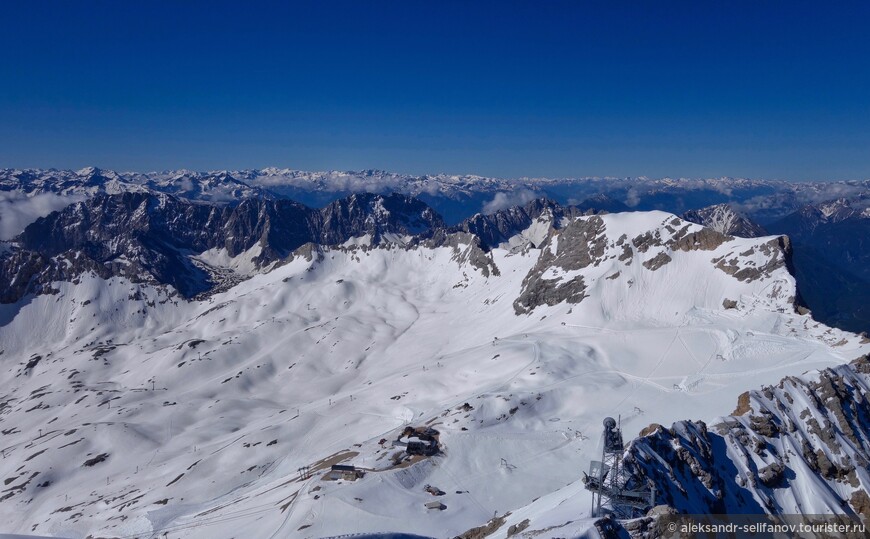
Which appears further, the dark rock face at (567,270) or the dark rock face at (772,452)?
the dark rock face at (567,270)

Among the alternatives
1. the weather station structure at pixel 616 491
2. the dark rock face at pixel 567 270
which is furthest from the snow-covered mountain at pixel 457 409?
the weather station structure at pixel 616 491

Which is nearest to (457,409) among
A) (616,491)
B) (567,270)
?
(616,491)

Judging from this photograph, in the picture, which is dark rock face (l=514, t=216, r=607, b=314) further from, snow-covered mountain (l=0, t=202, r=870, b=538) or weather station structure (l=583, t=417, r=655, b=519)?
weather station structure (l=583, t=417, r=655, b=519)

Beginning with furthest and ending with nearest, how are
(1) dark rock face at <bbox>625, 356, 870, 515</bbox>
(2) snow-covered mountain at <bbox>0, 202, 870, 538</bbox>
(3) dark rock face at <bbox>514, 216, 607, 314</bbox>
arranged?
(3) dark rock face at <bbox>514, 216, 607, 314</bbox> < (2) snow-covered mountain at <bbox>0, 202, 870, 538</bbox> < (1) dark rock face at <bbox>625, 356, 870, 515</bbox>

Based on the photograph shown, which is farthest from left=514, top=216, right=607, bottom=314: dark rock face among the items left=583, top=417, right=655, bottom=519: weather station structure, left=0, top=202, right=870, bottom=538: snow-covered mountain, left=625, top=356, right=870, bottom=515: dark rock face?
left=583, top=417, right=655, bottom=519: weather station structure

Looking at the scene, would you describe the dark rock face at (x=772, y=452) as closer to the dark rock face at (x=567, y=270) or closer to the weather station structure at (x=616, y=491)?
the weather station structure at (x=616, y=491)

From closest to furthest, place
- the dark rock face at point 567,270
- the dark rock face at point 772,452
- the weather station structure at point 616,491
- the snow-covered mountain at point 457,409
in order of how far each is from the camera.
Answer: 1. the weather station structure at point 616,491
2. the dark rock face at point 772,452
3. the snow-covered mountain at point 457,409
4. the dark rock face at point 567,270

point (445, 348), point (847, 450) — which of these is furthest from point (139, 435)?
point (847, 450)

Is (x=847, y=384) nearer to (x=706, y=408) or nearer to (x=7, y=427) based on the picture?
(x=706, y=408)
